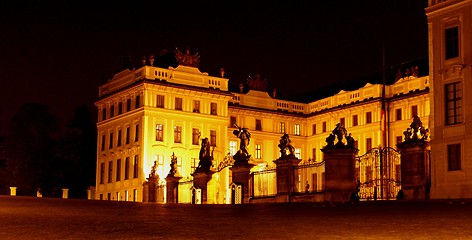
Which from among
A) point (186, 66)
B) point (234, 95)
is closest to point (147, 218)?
point (186, 66)

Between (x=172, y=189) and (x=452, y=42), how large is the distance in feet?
58.4

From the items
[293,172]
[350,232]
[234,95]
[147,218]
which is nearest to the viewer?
[350,232]

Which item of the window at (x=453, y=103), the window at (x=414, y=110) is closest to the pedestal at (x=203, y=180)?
the window at (x=453, y=103)

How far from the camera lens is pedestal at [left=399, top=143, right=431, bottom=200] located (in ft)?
99.8

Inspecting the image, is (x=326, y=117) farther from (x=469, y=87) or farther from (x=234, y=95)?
(x=469, y=87)

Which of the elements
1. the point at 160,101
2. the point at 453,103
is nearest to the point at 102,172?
the point at 160,101

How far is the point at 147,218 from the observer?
18312 millimetres

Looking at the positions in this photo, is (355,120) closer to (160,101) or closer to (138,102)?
(160,101)

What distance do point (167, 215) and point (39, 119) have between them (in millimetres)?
61241

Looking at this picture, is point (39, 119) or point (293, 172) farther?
point (39, 119)

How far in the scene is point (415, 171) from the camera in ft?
101

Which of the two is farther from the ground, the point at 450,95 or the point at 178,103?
the point at 178,103

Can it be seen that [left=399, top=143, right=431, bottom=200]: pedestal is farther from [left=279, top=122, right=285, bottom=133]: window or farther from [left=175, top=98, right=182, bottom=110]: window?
[left=279, top=122, right=285, bottom=133]: window

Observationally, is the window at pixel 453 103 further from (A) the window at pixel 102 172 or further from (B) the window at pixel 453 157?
(A) the window at pixel 102 172
